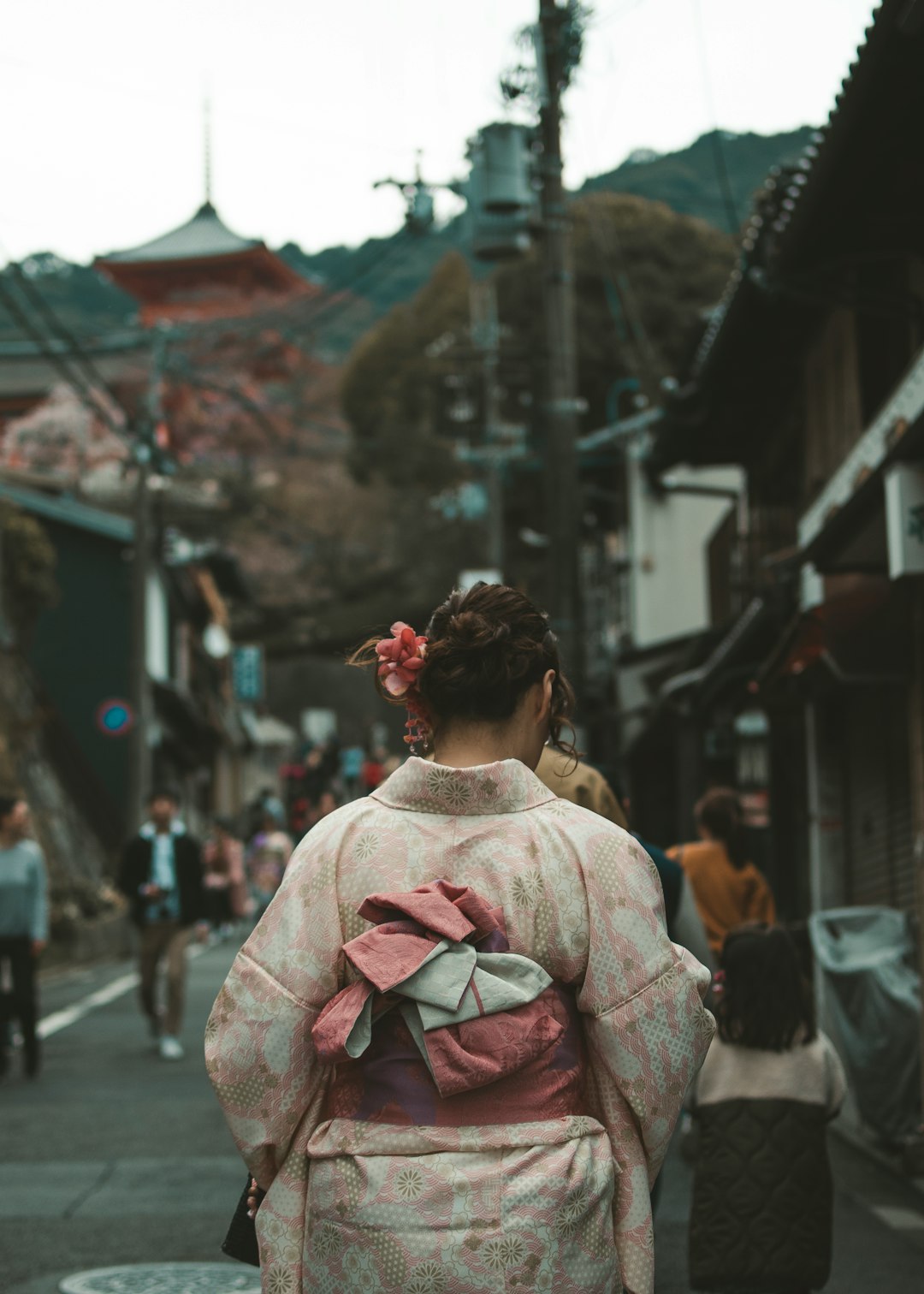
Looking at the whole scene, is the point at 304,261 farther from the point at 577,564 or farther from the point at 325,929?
the point at 325,929

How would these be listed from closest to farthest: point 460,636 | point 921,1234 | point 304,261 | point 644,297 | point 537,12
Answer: point 460,636
point 921,1234
point 537,12
point 644,297
point 304,261

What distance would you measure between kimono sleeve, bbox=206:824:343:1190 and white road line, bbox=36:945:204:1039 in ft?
31.5

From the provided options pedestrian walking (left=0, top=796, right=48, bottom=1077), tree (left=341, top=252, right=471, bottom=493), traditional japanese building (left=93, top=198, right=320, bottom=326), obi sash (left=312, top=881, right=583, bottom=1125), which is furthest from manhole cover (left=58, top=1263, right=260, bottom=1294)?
traditional japanese building (left=93, top=198, right=320, bottom=326)

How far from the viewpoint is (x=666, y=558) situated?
2478cm

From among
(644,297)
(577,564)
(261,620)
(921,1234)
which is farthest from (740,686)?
(261,620)

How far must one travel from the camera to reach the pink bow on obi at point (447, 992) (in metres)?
2.53

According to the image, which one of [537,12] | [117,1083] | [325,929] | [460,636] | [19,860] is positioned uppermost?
[537,12]

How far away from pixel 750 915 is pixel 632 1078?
510cm

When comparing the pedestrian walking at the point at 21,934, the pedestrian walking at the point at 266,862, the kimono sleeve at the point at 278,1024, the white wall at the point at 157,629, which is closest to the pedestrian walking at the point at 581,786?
the kimono sleeve at the point at 278,1024

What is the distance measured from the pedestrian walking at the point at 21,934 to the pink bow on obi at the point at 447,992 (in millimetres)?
8388

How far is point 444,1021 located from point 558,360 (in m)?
11.0

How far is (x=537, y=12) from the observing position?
1320 centimetres

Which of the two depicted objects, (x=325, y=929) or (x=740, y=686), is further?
(x=740, y=686)

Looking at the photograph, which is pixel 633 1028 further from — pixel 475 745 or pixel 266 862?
pixel 266 862
